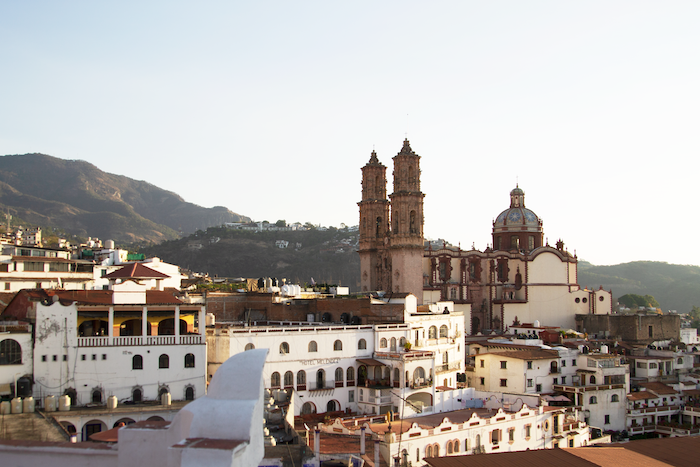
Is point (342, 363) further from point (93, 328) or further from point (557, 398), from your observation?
point (557, 398)

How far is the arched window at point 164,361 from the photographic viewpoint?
30.9 meters

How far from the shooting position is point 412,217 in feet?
Answer: 187

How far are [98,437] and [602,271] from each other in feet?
580

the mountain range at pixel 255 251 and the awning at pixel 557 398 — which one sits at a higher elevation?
the mountain range at pixel 255 251

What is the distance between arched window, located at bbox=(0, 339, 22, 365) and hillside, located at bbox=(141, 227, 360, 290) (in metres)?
89.5

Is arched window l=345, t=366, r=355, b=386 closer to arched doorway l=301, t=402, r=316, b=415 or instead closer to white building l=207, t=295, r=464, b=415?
white building l=207, t=295, r=464, b=415

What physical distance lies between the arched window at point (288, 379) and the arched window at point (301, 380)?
45 cm

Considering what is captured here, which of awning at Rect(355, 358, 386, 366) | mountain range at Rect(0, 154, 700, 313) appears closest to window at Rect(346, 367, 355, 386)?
awning at Rect(355, 358, 386, 366)

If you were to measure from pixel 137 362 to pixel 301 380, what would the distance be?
36.5ft

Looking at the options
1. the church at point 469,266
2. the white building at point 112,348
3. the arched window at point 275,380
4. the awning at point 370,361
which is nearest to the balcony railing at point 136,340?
the white building at point 112,348

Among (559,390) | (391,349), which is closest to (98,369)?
(391,349)

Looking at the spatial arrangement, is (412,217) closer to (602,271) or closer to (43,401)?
(43,401)

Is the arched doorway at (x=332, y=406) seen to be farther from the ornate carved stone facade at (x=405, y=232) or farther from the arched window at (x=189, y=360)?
the ornate carved stone facade at (x=405, y=232)

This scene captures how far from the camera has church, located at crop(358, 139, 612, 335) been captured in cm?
5666
